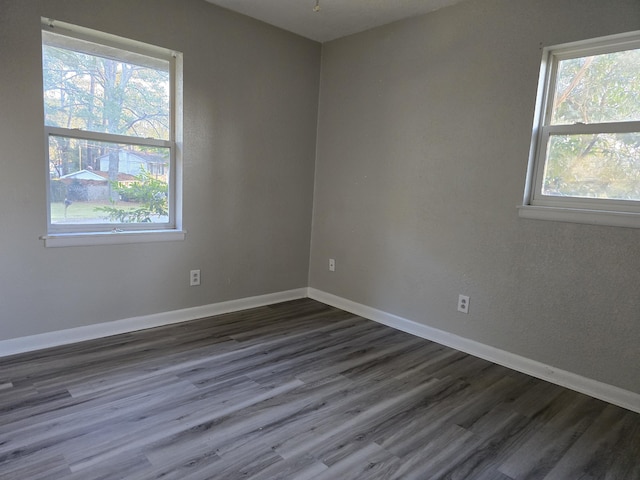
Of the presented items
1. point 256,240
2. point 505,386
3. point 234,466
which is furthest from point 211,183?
point 505,386

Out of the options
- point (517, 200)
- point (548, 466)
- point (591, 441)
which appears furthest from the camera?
point (517, 200)

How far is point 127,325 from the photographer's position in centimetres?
303

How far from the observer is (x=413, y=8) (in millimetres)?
3000

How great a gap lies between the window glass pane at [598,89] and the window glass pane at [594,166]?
0.12 m

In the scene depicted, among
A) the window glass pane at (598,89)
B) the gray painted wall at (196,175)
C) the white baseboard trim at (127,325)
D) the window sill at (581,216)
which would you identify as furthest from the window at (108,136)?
the window glass pane at (598,89)

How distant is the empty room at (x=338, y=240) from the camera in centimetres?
195

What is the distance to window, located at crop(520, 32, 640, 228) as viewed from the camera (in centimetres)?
230

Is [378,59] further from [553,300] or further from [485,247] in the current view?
[553,300]

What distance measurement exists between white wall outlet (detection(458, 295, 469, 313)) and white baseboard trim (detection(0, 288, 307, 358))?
169cm

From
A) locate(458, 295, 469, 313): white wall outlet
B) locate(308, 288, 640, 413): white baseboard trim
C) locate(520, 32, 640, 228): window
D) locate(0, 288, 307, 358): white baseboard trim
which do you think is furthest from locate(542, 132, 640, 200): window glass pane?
locate(0, 288, 307, 358): white baseboard trim

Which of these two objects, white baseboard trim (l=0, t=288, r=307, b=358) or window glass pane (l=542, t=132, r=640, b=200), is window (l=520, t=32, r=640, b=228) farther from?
white baseboard trim (l=0, t=288, r=307, b=358)

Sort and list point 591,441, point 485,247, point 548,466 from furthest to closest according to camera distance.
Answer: point 485,247, point 591,441, point 548,466

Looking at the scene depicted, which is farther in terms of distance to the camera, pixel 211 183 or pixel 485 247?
pixel 211 183

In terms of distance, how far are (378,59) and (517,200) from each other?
1.68 metres
